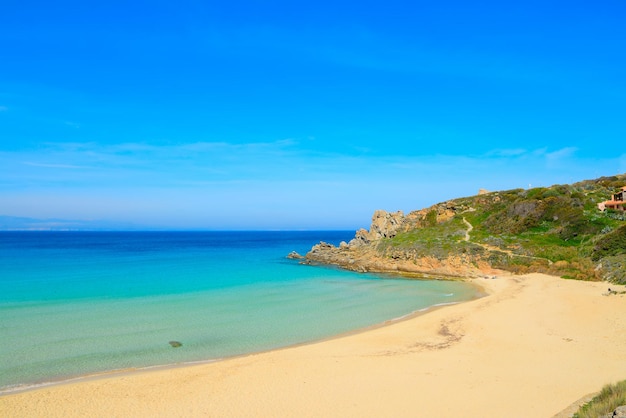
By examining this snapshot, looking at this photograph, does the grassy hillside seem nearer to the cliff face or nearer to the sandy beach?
the cliff face

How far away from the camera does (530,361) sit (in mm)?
13203

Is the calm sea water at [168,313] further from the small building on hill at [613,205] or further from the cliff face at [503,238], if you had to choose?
the small building on hill at [613,205]

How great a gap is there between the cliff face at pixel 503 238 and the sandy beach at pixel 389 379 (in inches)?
658

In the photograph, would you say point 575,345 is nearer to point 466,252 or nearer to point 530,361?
point 530,361

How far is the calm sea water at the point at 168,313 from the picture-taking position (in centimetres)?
1494

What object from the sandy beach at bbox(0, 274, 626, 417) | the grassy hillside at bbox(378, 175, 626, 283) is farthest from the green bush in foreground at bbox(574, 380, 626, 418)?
the grassy hillside at bbox(378, 175, 626, 283)

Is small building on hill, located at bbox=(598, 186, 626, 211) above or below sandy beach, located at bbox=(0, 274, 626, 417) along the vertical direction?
above

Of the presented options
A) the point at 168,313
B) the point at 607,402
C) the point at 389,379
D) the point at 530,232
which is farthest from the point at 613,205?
the point at 168,313

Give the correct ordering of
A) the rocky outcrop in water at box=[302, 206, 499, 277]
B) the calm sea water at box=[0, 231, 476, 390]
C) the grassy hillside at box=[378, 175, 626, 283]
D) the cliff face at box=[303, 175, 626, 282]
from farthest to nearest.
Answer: the rocky outcrop in water at box=[302, 206, 499, 277]
the cliff face at box=[303, 175, 626, 282]
the grassy hillside at box=[378, 175, 626, 283]
the calm sea water at box=[0, 231, 476, 390]

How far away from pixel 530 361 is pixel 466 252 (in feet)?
94.8

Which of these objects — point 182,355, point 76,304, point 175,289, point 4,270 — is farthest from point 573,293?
point 4,270

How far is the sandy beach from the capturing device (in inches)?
401

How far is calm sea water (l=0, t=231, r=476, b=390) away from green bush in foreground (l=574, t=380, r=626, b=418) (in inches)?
436

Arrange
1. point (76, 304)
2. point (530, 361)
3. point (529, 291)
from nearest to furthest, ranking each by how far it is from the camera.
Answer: point (530, 361), point (76, 304), point (529, 291)
